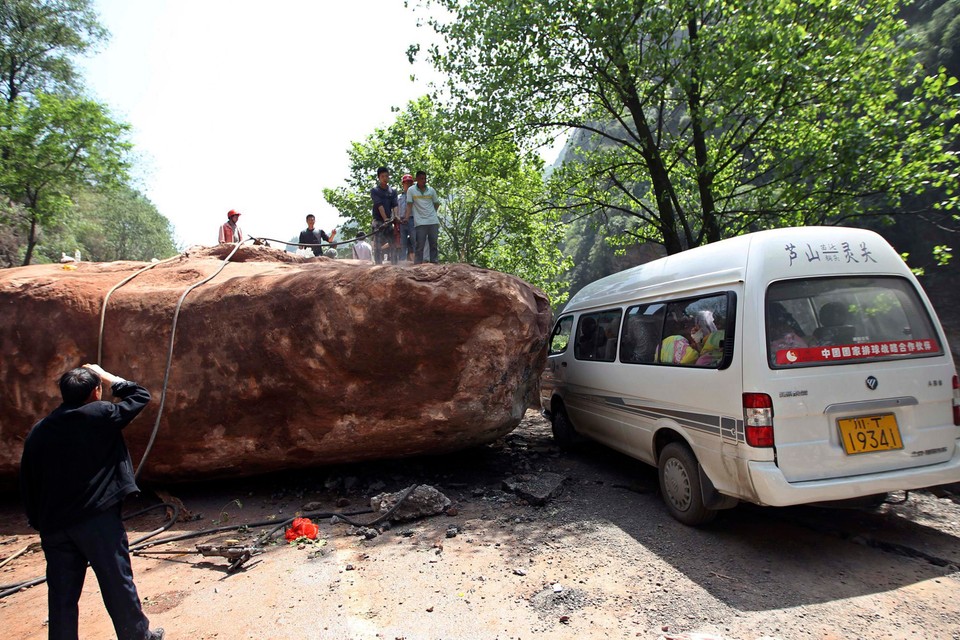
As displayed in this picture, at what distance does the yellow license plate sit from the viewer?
3.63 m

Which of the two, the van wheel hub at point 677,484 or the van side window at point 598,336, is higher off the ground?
the van side window at point 598,336

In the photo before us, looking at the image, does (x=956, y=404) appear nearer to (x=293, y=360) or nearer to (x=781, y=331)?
(x=781, y=331)

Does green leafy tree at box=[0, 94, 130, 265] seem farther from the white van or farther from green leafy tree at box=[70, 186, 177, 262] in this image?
the white van

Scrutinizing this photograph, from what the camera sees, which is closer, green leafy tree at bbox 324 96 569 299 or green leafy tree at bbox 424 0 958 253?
green leafy tree at bbox 424 0 958 253

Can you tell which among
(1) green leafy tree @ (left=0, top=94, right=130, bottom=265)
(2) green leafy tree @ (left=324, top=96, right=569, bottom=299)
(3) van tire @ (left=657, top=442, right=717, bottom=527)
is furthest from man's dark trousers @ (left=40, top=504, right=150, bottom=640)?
(2) green leafy tree @ (left=324, top=96, right=569, bottom=299)

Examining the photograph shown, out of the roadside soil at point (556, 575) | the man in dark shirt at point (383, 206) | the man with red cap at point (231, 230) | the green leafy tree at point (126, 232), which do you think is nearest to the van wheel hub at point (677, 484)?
the roadside soil at point (556, 575)

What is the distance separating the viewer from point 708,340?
419cm

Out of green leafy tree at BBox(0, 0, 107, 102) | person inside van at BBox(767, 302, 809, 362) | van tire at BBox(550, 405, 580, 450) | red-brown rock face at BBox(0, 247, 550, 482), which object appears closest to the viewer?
person inside van at BBox(767, 302, 809, 362)

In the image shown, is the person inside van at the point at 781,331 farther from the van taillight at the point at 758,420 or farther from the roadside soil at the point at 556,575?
the roadside soil at the point at 556,575

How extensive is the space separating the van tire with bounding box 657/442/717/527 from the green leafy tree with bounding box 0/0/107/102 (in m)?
25.0

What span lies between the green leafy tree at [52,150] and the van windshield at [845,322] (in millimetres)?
20018

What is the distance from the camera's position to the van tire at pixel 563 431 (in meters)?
7.12

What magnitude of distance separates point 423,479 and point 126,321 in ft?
11.7

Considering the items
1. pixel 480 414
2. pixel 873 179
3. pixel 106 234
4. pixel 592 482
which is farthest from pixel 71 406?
pixel 106 234
